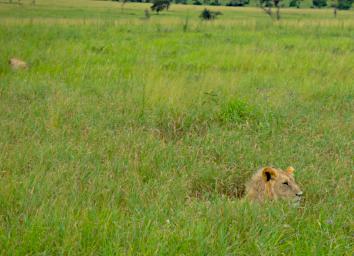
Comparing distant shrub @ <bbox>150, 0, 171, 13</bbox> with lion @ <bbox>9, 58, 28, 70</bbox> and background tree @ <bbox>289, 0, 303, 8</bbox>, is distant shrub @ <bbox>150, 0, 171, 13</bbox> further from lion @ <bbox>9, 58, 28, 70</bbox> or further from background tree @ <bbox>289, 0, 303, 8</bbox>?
lion @ <bbox>9, 58, 28, 70</bbox>

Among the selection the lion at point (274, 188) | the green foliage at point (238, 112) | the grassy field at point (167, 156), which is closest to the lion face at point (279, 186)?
the lion at point (274, 188)

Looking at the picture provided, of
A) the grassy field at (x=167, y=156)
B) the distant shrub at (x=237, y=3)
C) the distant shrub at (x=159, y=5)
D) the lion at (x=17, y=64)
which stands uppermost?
the distant shrub at (x=237, y=3)

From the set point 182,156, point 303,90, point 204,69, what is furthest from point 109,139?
point 204,69

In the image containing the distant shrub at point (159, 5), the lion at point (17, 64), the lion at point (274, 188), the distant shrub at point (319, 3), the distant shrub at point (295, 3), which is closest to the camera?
the lion at point (274, 188)

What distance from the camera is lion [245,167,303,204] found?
302 cm

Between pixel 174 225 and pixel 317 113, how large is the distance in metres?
3.57

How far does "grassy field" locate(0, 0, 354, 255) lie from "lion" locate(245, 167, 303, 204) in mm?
134

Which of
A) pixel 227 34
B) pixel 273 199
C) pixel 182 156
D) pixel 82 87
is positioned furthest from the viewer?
pixel 227 34

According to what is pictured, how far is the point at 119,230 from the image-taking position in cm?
247

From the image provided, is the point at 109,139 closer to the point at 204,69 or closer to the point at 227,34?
the point at 204,69

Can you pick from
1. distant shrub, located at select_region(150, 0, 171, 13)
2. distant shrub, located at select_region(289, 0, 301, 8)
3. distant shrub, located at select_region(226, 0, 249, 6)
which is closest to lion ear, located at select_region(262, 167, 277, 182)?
distant shrub, located at select_region(150, 0, 171, 13)

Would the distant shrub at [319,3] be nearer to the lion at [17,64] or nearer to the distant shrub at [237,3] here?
the distant shrub at [237,3]

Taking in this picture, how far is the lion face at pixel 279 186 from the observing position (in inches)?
119

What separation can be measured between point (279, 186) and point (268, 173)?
125 mm
